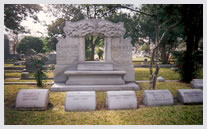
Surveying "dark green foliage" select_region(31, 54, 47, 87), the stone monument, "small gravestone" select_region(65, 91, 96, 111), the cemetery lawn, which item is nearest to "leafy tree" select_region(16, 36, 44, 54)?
"dark green foliage" select_region(31, 54, 47, 87)

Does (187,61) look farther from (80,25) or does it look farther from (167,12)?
(80,25)

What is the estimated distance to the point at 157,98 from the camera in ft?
15.1

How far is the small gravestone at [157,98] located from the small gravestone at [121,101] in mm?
503

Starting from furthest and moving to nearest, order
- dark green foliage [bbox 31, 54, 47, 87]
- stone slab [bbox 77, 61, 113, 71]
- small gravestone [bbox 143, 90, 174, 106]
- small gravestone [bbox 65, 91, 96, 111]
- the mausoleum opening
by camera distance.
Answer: the mausoleum opening, dark green foliage [bbox 31, 54, 47, 87], stone slab [bbox 77, 61, 113, 71], small gravestone [bbox 143, 90, 174, 106], small gravestone [bbox 65, 91, 96, 111]

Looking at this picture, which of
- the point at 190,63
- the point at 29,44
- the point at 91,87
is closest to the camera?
the point at 91,87

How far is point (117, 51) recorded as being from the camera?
7422 millimetres

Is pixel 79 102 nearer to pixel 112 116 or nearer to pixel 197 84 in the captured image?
pixel 112 116

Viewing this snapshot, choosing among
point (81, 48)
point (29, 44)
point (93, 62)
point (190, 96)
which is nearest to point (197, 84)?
point (190, 96)

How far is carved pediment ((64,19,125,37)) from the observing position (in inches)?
278

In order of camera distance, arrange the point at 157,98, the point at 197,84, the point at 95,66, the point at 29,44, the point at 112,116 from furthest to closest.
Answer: the point at 29,44, the point at 95,66, the point at 197,84, the point at 157,98, the point at 112,116

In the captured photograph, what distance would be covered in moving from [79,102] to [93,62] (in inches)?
124

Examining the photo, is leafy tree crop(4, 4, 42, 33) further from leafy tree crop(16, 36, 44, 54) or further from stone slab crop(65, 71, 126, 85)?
leafy tree crop(16, 36, 44, 54)

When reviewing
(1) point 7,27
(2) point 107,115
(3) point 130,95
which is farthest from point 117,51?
(1) point 7,27

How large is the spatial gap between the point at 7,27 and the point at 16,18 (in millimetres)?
393
